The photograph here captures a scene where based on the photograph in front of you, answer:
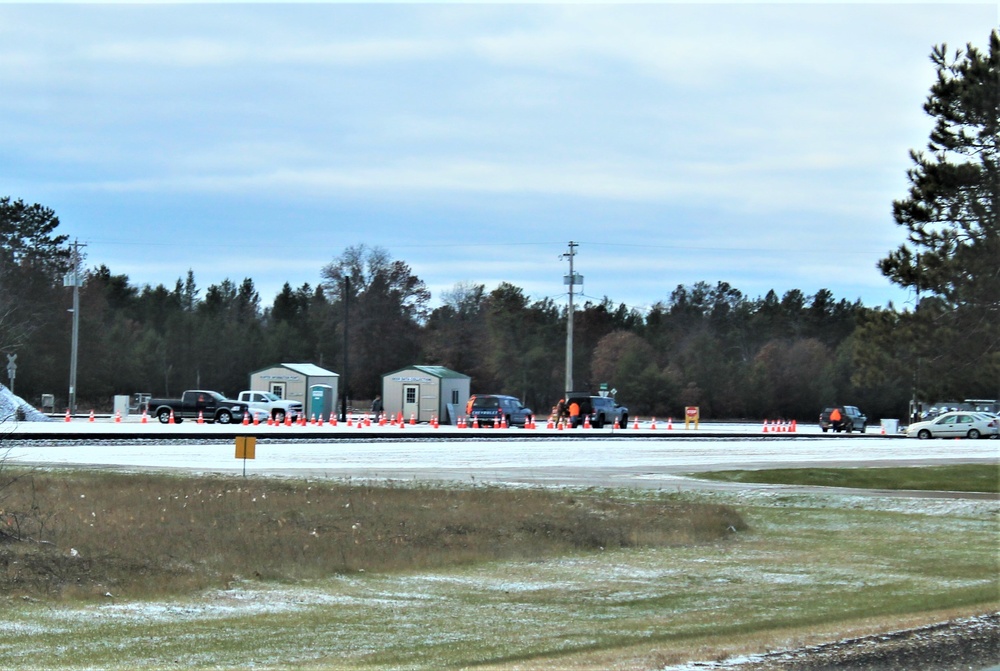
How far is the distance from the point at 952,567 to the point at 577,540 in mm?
4543

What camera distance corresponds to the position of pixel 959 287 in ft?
101

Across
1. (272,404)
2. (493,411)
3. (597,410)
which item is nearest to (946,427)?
(597,410)

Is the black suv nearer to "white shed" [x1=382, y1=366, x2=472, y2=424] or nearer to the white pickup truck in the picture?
"white shed" [x1=382, y1=366, x2=472, y2=424]

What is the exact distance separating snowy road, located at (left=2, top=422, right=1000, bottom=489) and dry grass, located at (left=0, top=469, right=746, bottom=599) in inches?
150

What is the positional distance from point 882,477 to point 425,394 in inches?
1649

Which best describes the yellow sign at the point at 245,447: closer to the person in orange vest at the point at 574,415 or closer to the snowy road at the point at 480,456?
the snowy road at the point at 480,456

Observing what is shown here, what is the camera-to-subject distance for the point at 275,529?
54.3ft

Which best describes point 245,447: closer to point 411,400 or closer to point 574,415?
point 574,415

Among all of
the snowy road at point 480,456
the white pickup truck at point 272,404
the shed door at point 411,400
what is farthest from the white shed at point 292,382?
the snowy road at point 480,456

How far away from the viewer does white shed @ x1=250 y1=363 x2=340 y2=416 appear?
70125 millimetres

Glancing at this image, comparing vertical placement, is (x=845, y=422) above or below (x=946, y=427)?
above

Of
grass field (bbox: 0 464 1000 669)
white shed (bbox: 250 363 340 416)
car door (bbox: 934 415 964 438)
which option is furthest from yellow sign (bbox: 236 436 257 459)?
car door (bbox: 934 415 964 438)

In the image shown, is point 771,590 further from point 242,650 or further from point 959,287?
point 959,287

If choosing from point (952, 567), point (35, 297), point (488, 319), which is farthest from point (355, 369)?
point (952, 567)
